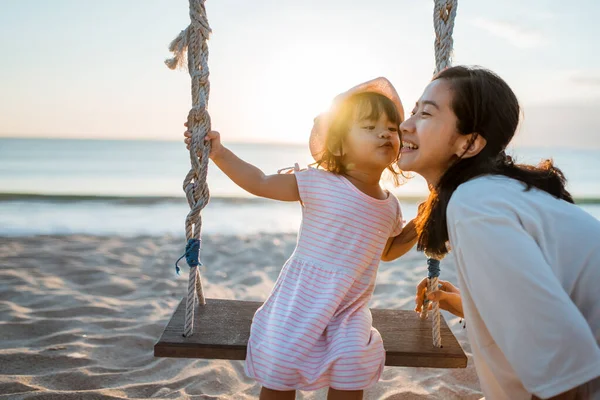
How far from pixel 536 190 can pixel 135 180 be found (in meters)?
14.4

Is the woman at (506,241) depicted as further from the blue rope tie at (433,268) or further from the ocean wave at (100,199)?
the ocean wave at (100,199)

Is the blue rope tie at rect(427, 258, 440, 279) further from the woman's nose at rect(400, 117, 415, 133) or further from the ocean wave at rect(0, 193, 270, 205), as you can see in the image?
the ocean wave at rect(0, 193, 270, 205)

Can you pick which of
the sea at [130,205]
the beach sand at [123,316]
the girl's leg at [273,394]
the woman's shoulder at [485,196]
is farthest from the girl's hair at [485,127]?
the beach sand at [123,316]

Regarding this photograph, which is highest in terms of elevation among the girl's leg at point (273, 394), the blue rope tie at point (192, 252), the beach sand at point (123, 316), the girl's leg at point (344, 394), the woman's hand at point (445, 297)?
the blue rope tie at point (192, 252)

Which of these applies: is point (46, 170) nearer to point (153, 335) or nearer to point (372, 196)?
point (153, 335)

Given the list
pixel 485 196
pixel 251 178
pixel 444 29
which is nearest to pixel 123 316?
pixel 251 178

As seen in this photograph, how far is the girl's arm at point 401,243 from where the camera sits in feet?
7.83

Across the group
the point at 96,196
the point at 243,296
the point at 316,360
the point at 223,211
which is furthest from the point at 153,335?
the point at 96,196

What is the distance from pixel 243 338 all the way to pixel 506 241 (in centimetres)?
104

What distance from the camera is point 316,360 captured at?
195 cm

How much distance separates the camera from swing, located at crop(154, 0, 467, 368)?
6.42ft

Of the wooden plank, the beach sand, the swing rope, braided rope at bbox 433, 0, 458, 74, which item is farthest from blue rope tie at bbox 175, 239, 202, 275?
braided rope at bbox 433, 0, 458, 74

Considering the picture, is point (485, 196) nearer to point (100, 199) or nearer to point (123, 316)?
point (123, 316)

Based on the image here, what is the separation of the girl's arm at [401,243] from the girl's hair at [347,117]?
379mm
